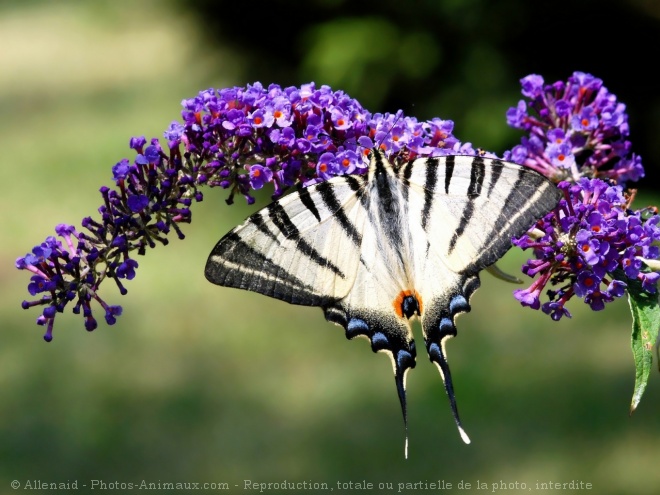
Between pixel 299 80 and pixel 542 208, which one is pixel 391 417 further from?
pixel 299 80

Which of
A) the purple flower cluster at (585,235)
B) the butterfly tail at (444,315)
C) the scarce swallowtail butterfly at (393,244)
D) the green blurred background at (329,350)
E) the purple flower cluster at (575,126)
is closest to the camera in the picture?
the purple flower cluster at (585,235)

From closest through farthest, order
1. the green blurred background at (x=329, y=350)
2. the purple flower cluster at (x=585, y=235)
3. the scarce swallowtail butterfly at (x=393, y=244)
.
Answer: the purple flower cluster at (x=585, y=235), the scarce swallowtail butterfly at (x=393, y=244), the green blurred background at (x=329, y=350)

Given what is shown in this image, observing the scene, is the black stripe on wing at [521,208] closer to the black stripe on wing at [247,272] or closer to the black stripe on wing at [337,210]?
the black stripe on wing at [337,210]

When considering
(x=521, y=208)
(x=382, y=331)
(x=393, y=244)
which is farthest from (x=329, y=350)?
(x=521, y=208)

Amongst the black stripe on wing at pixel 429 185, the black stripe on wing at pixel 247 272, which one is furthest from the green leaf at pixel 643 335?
the black stripe on wing at pixel 247 272

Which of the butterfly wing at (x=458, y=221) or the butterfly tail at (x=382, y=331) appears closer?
the butterfly wing at (x=458, y=221)

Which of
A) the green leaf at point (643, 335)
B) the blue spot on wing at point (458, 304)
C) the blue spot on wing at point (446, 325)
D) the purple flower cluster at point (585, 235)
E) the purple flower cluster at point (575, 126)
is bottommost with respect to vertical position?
the green leaf at point (643, 335)

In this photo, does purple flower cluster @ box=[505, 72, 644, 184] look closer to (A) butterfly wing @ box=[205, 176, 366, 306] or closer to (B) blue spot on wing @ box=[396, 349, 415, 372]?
(A) butterfly wing @ box=[205, 176, 366, 306]

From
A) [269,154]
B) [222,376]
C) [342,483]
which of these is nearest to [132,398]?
[222,376]
